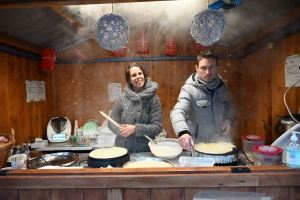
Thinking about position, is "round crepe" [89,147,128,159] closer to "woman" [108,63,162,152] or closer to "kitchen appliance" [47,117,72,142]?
"woman" [108,63,162,152]

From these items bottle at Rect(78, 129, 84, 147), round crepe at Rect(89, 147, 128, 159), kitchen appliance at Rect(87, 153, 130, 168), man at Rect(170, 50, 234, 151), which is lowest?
bottle at Rect(78, 129, 84, 147)

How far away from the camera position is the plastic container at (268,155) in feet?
3.49

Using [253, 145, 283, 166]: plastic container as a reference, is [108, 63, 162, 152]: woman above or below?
above

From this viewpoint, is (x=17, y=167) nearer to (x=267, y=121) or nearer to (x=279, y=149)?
(x=279, y=149)

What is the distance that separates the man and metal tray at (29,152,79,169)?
87 cm

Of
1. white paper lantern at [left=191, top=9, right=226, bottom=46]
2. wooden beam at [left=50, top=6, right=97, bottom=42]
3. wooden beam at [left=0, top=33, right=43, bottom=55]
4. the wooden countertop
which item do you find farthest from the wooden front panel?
wooden beam at [left=0, top=33, right=43, bottom=55]

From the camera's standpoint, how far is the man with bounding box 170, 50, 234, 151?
1654 millimetres

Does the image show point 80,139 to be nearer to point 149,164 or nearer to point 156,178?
point 149,164

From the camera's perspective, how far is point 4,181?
1008mm

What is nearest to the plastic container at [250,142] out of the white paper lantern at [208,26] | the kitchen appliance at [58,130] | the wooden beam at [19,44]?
the white paper lantern at [208,26]

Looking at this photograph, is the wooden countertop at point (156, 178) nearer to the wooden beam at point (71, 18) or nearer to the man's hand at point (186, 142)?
the man's hand at point (186, 142)

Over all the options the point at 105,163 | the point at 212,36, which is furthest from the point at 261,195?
the point at 212,36

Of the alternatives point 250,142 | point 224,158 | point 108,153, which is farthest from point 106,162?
point 250,142

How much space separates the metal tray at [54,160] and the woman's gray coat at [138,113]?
49 centimetres
